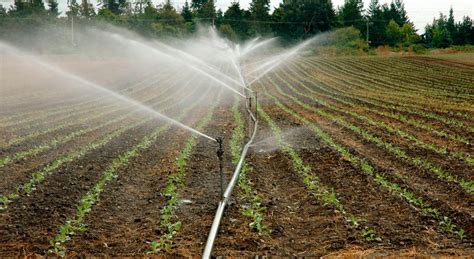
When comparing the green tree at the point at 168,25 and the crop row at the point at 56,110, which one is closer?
the crop row at the point at 56,110

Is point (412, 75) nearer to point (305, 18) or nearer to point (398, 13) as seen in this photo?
point (305, 18)

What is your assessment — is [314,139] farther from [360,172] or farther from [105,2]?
[105,2]

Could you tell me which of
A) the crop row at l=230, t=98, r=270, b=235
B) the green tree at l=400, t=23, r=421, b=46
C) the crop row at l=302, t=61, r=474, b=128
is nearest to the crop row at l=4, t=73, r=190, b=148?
the crop row at l=230, t=98, r=270, b=235

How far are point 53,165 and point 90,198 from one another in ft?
9.66

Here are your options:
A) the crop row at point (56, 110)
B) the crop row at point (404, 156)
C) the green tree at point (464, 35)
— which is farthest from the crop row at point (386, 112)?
the green tree at point (464, 35)

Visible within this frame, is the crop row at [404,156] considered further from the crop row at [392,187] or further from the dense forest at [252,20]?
the dense forest at [252,20]

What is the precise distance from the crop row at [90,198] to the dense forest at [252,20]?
4902 centimetres

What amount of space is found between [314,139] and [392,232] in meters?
7.43

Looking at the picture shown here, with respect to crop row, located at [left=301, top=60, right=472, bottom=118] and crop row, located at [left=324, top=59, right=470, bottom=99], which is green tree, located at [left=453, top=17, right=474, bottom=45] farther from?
crop row, located at [left=301, top=60, right=472, bottom=118]

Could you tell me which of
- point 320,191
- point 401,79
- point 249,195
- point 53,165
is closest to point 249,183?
point 249,195

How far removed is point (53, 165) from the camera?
35.6 ft

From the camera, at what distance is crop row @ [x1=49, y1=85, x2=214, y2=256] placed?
6.56 meters

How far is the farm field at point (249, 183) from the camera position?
6605 millimetres

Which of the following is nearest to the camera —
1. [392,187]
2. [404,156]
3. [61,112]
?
[392,187]
